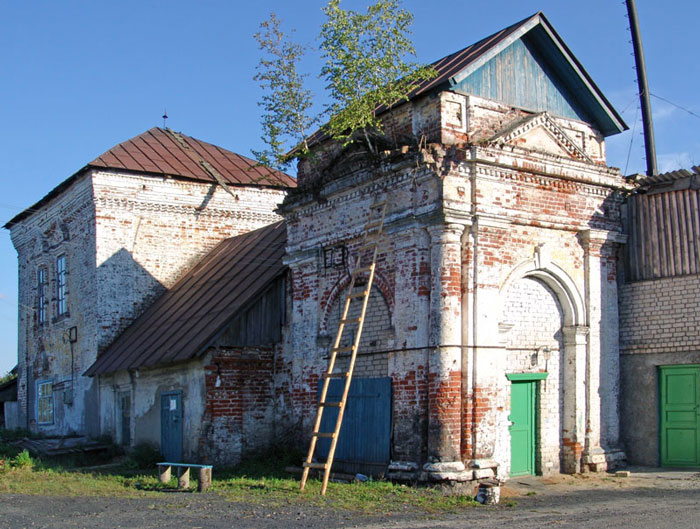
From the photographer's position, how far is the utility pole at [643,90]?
59.5 ft

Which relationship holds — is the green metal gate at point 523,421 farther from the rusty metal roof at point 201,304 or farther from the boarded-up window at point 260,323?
the rusty metal roof at point 201,304

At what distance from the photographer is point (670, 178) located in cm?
1254

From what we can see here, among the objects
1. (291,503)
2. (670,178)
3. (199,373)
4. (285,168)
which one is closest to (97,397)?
(199,373)

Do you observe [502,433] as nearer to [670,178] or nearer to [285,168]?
[670,178]

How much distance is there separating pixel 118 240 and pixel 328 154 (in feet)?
23.7

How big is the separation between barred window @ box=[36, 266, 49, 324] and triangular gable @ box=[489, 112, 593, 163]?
1415 cm

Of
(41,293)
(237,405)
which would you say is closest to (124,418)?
(237,405)

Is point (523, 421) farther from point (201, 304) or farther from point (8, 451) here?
point (8, 451)

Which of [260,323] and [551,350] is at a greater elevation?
[260,323]

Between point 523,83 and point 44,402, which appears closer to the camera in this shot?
point 523,83

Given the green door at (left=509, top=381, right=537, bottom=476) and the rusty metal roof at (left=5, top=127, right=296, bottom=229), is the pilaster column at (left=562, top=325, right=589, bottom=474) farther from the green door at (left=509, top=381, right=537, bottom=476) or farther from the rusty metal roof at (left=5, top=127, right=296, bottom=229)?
the rusty metal roof at (left=5, top=127, right=296, bottom=229)

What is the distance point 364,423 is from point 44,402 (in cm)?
1231

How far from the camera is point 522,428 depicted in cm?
1181

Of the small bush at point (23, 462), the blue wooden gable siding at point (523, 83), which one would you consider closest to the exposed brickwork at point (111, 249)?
the small bush at point (23, 462)
